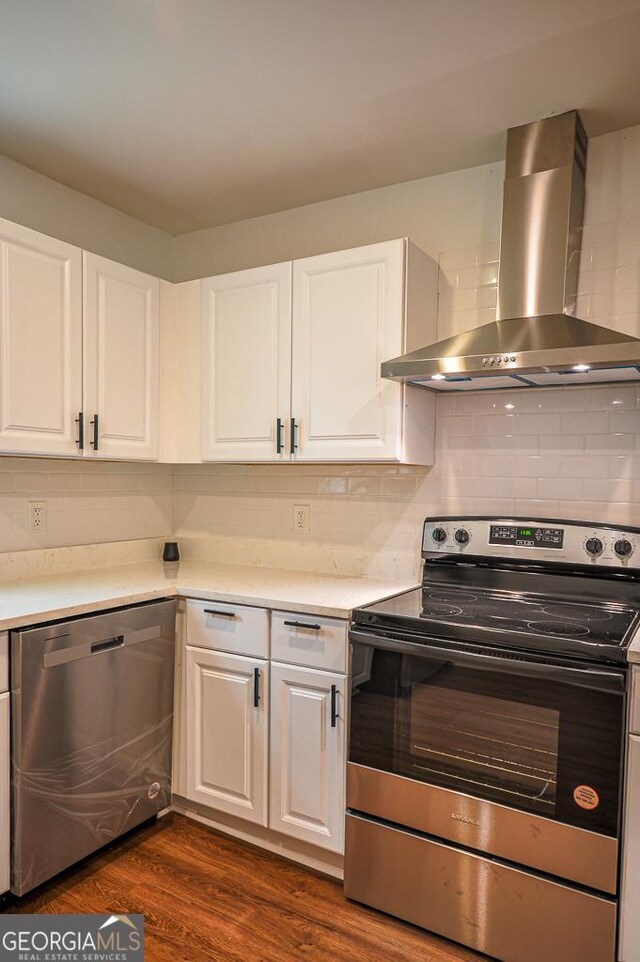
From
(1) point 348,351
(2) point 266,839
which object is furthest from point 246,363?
(2) point 266,839

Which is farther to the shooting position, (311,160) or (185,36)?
(311,160)

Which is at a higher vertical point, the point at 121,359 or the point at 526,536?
the point at 121,359

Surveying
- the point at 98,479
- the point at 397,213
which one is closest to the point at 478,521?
the point at 397,213

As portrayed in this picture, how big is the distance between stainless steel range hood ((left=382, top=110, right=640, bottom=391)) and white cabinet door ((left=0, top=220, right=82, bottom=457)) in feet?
3.90

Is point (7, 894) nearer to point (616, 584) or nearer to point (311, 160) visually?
point (616, 584)

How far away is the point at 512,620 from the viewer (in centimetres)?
189

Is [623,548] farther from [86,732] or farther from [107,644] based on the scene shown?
[86,732]

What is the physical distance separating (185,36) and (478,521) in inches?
70.3

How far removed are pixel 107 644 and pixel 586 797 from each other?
1.50 meters

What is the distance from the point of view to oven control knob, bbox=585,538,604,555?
2.17 metres

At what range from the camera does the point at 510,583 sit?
232cm

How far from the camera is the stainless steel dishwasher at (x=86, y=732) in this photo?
1.90 m

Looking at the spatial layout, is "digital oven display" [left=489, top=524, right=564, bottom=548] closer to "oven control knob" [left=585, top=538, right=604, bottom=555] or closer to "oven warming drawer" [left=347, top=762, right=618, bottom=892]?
"oven control knob" [left=585, top=538, right=604, bottom=555]

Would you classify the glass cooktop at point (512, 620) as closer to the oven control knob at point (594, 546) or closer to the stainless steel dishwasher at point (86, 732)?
the oven control knob at point (594, 546)
